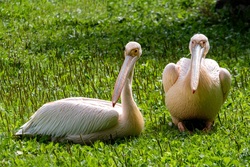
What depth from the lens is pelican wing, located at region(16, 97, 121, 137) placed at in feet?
25.1

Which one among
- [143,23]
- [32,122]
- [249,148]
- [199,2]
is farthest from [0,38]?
[249,148]

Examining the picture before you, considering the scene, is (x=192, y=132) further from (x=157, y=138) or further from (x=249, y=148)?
(x=249, y=148)

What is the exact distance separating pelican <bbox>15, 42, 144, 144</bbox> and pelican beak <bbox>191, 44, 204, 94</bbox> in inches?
24.0

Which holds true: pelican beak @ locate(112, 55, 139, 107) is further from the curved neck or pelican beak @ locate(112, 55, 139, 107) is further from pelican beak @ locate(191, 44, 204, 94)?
pelican beak @ locate(191, 44, 204, 94)

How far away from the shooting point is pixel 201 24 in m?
14.1

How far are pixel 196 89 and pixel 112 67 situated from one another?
10.8ft

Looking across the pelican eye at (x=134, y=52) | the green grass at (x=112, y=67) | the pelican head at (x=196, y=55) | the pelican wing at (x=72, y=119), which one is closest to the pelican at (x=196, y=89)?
the pelican head at (x=196, y=55)

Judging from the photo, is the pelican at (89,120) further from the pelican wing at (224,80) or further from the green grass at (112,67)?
the pelican wing at (224,80)

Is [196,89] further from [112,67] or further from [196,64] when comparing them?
[112,67]

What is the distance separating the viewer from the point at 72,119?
773 cm

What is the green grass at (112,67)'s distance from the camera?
7160mm

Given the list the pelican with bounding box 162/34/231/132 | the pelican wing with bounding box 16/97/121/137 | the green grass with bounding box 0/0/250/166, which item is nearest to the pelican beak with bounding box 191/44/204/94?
the pelican with bounding box 162/34/231/132

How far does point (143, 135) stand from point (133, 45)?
0.89 m

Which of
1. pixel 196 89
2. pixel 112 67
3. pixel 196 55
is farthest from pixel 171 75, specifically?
pixel 112 67
